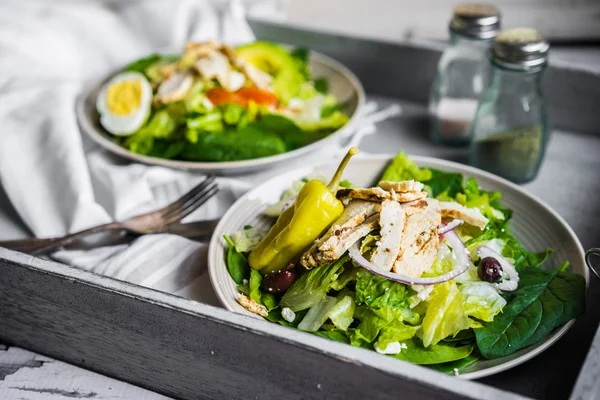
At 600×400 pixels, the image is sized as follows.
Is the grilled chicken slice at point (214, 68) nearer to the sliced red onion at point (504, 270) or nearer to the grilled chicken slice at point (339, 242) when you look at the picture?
the grilled chicken slice at point (339, 242)

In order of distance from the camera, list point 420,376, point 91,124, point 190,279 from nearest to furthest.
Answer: point 420,376
point 190,279
point 91,124

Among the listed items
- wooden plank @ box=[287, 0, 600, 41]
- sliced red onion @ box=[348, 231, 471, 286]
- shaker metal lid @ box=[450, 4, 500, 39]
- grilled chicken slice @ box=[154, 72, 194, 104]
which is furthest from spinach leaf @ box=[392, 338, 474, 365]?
wooden plank @ box=[287, 0, 600, 41]

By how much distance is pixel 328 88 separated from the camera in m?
2.86

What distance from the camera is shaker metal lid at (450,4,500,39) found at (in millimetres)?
2393

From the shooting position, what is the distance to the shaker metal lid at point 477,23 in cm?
239

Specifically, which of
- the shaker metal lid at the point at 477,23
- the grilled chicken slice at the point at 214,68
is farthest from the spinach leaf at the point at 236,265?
the shaker metal lid at the point at 477,23

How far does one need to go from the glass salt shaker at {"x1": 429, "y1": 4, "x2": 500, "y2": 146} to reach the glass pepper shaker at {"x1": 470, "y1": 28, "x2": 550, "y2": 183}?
0.70 feet

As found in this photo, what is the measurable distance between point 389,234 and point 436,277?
0.15m

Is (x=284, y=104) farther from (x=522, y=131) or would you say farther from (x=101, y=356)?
(x=101, y=356)

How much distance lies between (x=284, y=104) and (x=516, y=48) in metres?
0.95

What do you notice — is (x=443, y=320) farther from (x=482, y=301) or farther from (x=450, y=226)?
(x=450, y=226)

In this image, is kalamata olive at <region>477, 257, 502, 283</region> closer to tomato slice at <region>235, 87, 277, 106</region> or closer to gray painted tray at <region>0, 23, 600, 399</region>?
gray painted tray at <region>0, 23, 600, 399</region>

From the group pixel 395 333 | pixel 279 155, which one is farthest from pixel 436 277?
pixel 279 155

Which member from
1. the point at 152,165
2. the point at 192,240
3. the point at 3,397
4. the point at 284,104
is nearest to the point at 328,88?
the point at 284,104
